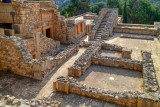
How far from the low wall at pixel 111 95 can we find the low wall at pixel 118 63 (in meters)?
3.60

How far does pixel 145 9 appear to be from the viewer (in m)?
39.1

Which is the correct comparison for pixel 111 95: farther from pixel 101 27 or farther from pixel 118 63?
pixel 101 27

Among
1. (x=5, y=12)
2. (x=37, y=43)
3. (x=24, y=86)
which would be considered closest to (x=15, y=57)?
(x=24, y=86)

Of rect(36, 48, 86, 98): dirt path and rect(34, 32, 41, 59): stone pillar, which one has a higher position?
A: rect(34, 32, 41, 59): stone pillar

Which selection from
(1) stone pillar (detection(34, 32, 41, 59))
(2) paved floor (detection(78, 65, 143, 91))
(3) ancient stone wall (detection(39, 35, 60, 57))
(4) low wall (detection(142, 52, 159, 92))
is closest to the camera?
(4) low wall (detection(142, 52, 159, 92))

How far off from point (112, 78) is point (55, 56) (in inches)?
193

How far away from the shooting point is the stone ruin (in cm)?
734

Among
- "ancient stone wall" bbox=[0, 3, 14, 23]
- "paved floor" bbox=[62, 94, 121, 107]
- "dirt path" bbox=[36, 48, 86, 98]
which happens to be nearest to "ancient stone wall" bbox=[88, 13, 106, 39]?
"dirt path" bbox=[36, 48, 86, 98]

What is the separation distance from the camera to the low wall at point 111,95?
6.86 m

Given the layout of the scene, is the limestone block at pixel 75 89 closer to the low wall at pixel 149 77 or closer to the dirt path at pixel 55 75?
the dirt path at pixel 55 75

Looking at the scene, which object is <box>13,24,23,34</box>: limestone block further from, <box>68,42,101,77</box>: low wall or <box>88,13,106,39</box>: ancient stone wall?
<box>88,13,106,39</box>: ancient stone wall

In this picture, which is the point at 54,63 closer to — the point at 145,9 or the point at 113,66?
the point at 113,66

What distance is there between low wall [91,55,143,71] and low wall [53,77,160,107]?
3.60 metres

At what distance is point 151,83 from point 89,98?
3265mm
